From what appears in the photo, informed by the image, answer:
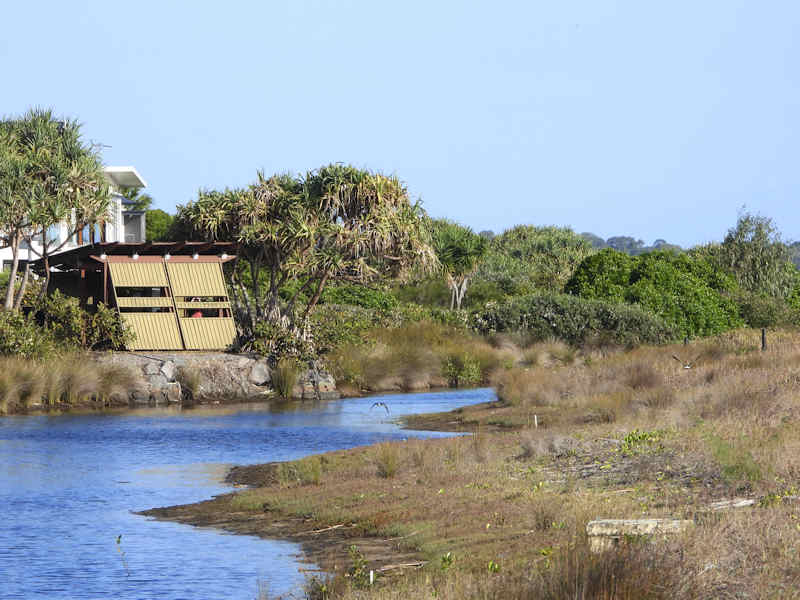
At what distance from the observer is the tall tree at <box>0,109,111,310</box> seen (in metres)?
38.3

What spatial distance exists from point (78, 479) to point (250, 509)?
197 inches

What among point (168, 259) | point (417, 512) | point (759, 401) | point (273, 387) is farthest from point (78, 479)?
point (168, 259)

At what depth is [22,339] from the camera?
35.0 meters

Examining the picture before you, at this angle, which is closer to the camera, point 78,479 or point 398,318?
point 78,479

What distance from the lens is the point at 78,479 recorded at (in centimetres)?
2014

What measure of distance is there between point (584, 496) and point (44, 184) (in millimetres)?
29916

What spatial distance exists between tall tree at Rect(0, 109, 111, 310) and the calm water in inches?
379

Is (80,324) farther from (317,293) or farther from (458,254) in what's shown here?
(458,254)

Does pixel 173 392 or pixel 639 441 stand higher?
pixel 173 392

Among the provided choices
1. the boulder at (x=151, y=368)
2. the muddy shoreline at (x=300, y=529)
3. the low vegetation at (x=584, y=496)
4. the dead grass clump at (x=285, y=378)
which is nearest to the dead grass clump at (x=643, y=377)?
the low vegetation at (x=584, y=496)

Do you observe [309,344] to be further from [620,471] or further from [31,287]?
[620,471]

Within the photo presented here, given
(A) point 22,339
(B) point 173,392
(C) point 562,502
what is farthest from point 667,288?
(C) point 562,502

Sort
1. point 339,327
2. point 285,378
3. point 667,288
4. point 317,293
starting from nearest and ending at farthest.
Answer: point 285,378, point 317,293, point 339,327, point 667,288

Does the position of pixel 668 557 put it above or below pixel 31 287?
below
